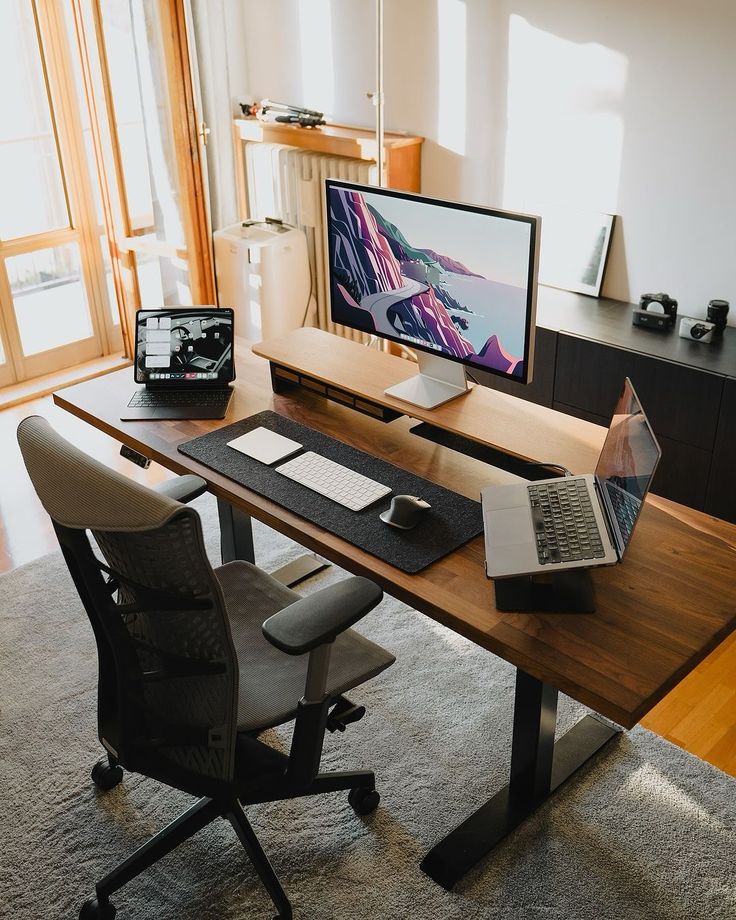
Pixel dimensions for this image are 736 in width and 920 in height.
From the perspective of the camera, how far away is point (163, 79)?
414cm

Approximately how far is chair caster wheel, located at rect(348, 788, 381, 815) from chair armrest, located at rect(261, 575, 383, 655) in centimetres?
71

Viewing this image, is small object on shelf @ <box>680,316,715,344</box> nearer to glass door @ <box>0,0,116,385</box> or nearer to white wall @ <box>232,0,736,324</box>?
white wall @ <box>232,0,736,324</box>

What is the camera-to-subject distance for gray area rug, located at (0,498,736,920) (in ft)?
6.50

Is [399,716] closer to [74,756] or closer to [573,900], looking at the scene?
[573,900]

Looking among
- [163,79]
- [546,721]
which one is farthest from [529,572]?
[163,79]

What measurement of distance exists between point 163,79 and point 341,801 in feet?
10.7

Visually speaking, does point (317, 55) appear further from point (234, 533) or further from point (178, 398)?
point (234, 533)

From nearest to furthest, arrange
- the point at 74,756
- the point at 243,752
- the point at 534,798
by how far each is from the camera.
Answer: the point at 243,752, the point at 534,798, the point at 74,756

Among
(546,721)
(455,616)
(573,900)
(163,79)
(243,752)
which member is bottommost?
(573,900)

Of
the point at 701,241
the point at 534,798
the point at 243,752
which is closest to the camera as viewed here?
the point at 243,752

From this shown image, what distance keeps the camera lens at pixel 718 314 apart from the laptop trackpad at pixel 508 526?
1.74 metres

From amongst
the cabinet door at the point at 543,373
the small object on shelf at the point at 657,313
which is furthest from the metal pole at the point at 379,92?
the small object on shelf at the point at 657,313

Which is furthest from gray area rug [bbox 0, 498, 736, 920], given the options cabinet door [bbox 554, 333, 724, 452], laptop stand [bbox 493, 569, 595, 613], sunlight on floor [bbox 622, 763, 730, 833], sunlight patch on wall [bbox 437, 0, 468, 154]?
sunlight patch on wall [bbox 437, 0, 468, 154]

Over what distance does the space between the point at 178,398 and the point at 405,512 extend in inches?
35.6
